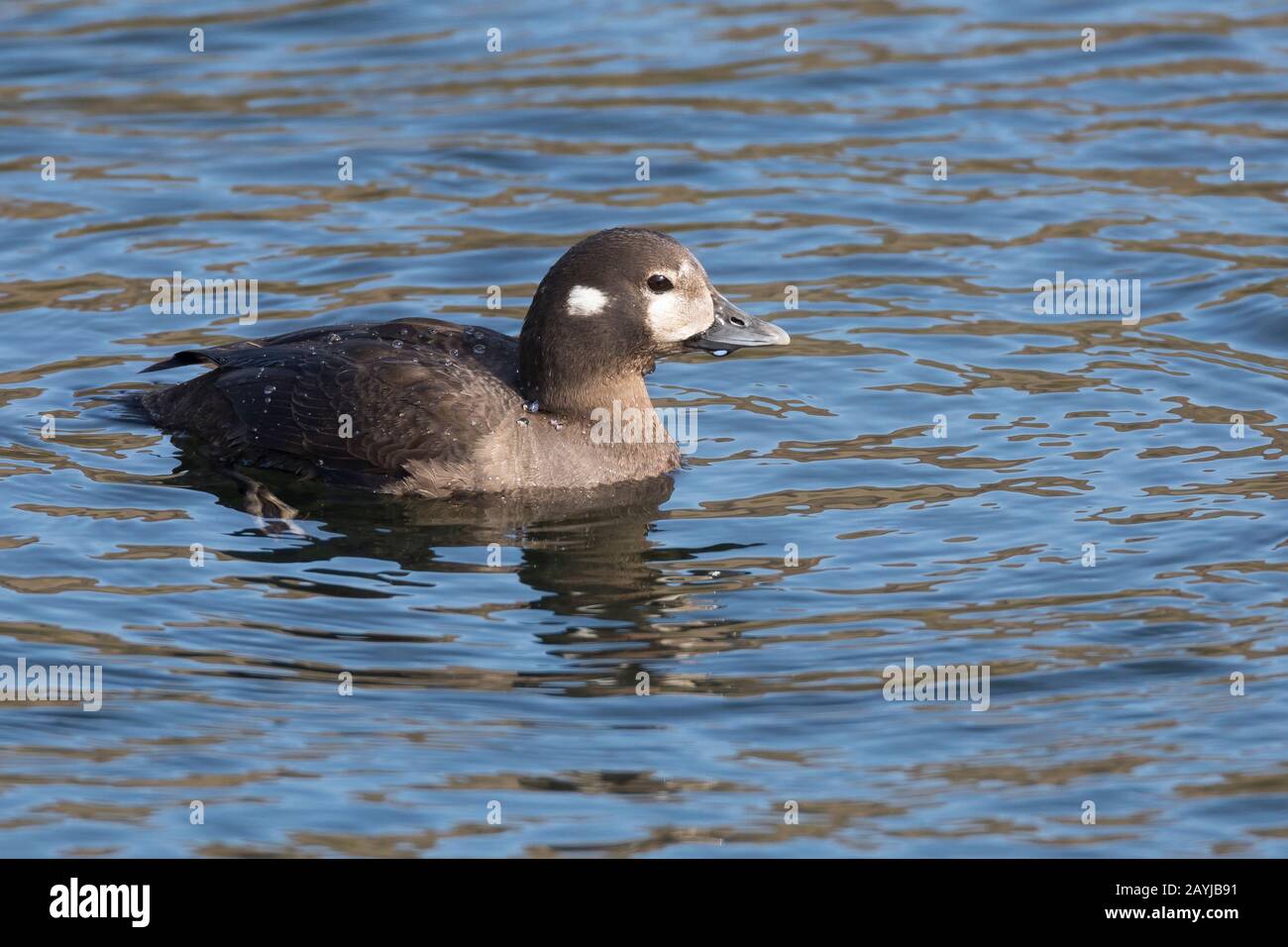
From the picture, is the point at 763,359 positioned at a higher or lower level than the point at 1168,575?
higher

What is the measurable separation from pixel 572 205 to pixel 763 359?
2734 mm

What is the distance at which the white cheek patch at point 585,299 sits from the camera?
10.1 m

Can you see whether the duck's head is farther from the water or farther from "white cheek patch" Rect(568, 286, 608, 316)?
the water

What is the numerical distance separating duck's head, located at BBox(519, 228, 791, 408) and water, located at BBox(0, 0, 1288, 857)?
664 millimetres

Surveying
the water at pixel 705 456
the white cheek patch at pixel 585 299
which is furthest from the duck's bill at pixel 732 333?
the water at pixel 705 456

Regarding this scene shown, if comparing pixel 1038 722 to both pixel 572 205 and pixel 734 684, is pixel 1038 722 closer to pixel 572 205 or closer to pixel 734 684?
pixel 734 684

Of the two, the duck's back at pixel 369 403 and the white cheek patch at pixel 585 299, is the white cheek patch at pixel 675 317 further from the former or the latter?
the duck's back at pixel 369 403

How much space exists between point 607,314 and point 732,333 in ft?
2.20

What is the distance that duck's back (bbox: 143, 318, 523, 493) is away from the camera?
10.0 metres

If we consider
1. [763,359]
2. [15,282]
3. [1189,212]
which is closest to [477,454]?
[763,359]

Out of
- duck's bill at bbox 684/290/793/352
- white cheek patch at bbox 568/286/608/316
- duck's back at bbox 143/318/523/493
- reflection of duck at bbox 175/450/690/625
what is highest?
white cheek patch at bbox 568/286/608/316

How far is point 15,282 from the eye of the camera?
13031mm

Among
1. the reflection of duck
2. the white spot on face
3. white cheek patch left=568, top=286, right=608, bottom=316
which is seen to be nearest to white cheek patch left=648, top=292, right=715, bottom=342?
the white spot on face
